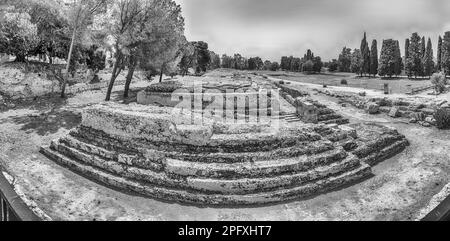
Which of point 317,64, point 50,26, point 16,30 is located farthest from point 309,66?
point 16,30

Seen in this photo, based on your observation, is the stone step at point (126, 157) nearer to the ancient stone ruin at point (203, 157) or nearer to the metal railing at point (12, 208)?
the ancient stone ruin at point (203, 157)

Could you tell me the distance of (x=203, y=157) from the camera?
13.6 meters

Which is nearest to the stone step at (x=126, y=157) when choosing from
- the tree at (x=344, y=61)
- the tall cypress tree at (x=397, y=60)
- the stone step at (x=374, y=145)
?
the stone step at (x=374, y=145)

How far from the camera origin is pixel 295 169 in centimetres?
1358

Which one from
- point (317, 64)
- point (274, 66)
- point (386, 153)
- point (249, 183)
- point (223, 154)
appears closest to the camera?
point (249, 183)

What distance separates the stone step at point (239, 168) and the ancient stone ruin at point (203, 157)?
0.04 m

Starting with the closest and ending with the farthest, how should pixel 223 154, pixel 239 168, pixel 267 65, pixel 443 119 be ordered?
pixel 239 168
pixel 223 154
pixel 443 119
pixel 267 65

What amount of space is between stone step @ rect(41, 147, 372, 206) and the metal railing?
6509 millimetres

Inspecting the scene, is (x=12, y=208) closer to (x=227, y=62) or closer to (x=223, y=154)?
(x=223, y=154)

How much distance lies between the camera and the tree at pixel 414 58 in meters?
59.1

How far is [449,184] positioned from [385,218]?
360cm

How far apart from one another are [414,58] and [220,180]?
58.1m
